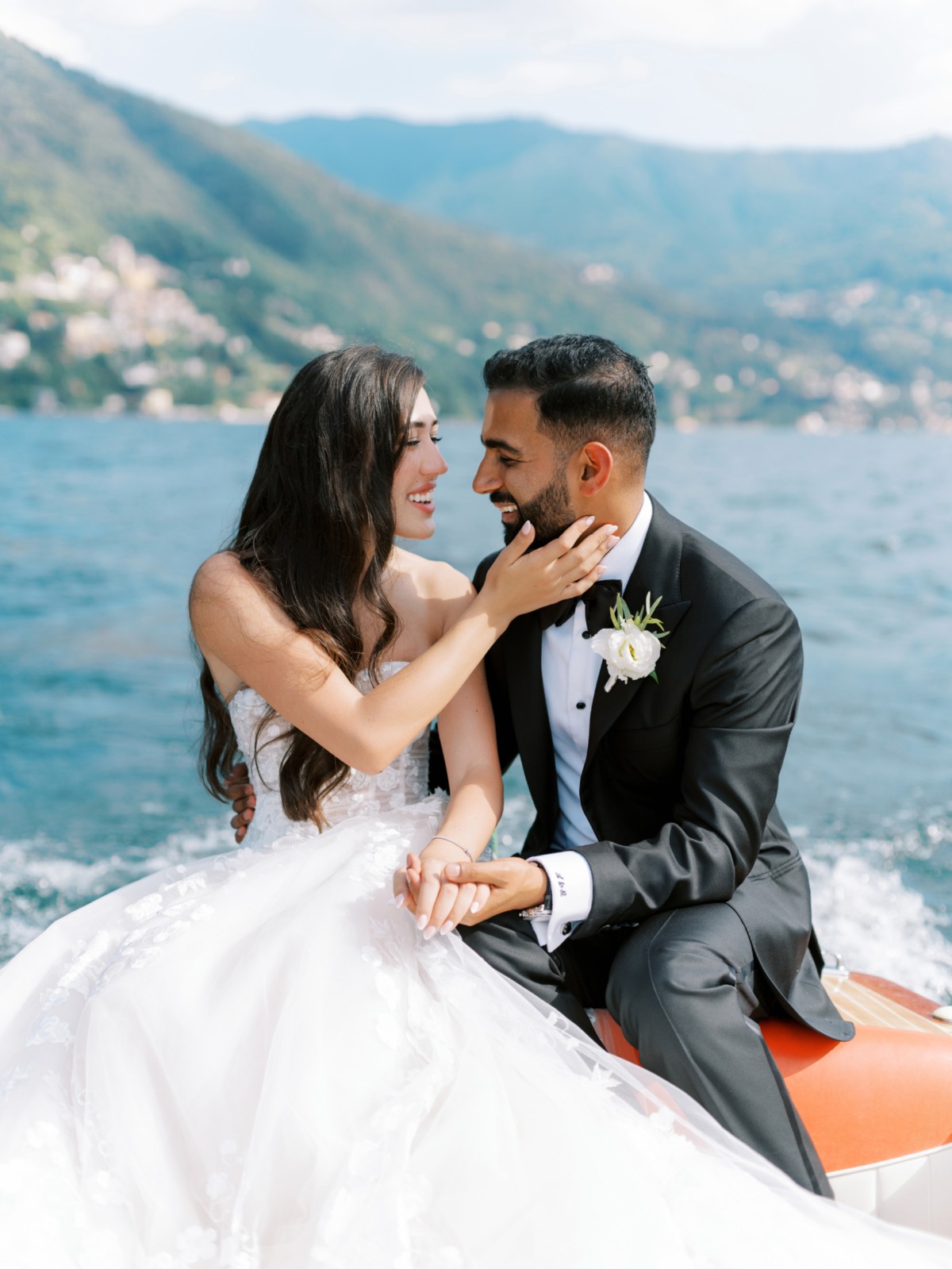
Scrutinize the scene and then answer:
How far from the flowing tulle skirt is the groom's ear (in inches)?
46.8

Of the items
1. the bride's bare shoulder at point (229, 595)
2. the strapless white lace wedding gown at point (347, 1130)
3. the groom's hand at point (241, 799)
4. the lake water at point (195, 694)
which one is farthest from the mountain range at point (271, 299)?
the strapless white lace wedding gown at point (347, 1130)

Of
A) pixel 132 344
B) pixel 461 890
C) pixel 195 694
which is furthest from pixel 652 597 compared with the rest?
pixel 132 344

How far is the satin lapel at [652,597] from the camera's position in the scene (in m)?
3.04

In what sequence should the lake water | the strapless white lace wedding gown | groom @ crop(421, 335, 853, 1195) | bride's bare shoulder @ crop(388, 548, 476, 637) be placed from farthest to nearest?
1. the lake water
2. bride's bare shoulder @ crop(388, 548, 476, 637)
3. groom @ crop(421, 335, 853, 1195)
4. the strapless white lace wedding gown

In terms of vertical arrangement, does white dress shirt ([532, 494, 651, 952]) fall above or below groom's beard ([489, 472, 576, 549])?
below

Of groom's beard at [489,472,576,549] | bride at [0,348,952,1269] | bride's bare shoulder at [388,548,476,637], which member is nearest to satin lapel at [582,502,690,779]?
bride at [0,348,952,1269]

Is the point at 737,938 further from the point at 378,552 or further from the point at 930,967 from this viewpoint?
the point at 930,967

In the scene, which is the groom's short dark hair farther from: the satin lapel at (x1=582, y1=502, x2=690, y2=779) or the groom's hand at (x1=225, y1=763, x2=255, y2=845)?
the groom's hand at (x1=225, y1=763, x2=255, y2=845)

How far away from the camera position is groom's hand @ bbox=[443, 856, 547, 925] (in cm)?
267

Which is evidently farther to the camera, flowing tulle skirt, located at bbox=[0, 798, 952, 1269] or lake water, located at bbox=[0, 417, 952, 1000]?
lake water, located at bbox=[0, 417, 952, 1000]

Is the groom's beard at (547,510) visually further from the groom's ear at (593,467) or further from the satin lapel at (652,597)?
the satin lapel at (652,597)

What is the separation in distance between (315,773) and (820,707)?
11.5 metres

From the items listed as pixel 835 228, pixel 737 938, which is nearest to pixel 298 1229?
pixel 737 938

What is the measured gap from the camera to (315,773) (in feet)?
11.0
